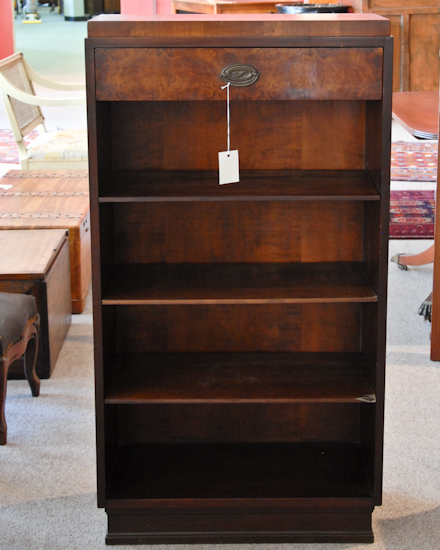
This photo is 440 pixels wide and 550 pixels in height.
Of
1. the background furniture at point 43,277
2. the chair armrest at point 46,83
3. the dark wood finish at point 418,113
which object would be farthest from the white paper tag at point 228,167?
the chair armrest at point 46,83

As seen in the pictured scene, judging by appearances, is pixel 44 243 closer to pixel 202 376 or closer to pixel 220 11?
pixel 202 376

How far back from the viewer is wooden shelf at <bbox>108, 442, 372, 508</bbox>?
2152 millimetres

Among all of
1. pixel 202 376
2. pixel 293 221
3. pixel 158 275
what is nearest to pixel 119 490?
pixel 202 376

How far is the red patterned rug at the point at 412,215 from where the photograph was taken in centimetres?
486

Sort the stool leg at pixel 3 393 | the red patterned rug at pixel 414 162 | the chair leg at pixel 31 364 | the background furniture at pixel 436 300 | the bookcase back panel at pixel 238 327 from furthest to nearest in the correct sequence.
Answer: the red patterned rug at pixel 414 162 → the background furniture at pixel 436 300 → the chair leg at pixel 31 364 → the stool leg at pixel 3 393 → the bookcase back panel at pixel 238 327

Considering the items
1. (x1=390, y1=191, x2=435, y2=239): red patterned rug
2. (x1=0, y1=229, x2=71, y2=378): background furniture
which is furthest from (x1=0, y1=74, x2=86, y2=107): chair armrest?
(x1=390, y1=191, x2=435, y2=239): red patterned rug

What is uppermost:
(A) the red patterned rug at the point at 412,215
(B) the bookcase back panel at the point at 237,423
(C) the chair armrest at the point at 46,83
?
(C) the chair armrest at the point at 46,83

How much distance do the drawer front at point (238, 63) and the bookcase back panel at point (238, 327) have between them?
0.74m

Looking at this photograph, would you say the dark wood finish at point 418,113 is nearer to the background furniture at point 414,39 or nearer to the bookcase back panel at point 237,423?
the bookcase back panel at point 237,423

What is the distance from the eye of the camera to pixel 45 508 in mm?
2314

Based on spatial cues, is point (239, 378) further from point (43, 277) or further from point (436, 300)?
point (436, 300)

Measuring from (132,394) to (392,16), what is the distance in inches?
292

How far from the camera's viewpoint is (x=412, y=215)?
5.11 metres

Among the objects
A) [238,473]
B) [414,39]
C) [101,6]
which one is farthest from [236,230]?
[101,6]
